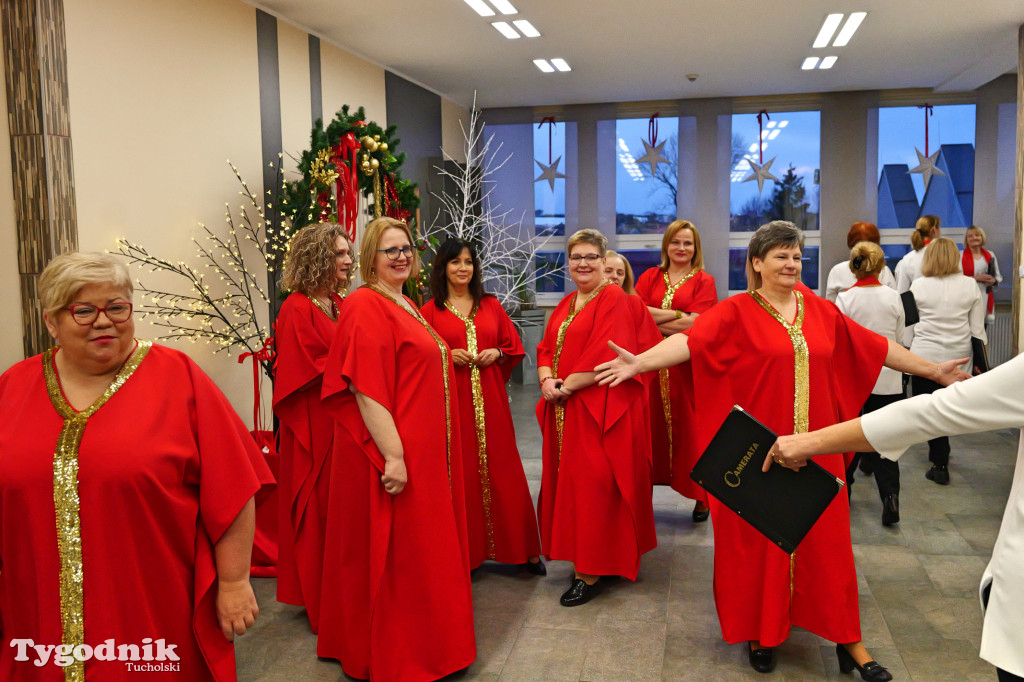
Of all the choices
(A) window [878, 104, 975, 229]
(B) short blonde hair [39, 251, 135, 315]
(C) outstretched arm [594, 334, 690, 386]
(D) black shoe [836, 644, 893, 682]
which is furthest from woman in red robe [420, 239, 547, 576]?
(A) window [878, 104, 975, 229]

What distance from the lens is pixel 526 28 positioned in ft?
21.2

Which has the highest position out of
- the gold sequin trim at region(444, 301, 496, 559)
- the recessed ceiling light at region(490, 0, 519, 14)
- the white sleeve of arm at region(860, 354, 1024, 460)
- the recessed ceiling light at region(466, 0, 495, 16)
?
the recessed ceiling light at region(490, 0, 519, 14)

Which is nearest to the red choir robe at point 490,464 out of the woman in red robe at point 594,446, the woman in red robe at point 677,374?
the woman in red robe at point 594,446

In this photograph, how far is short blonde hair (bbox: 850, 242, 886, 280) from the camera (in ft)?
15.2

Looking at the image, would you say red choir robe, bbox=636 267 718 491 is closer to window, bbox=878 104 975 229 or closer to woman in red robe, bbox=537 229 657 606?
woman in red robe, bbox=537 229 657 606

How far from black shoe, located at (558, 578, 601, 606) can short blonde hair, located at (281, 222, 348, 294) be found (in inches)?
68.6

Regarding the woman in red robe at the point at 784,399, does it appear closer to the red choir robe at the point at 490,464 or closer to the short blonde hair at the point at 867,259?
the red choir robe at the point at 490,464

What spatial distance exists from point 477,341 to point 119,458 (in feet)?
7.17

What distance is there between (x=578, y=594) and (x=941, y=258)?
3.75 meters

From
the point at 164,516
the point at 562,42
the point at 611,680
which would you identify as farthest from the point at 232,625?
the point at 562,42

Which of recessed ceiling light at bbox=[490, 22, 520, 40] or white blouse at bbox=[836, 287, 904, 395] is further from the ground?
recessed ceiling light at bbox=[490, 22, 520, 40]

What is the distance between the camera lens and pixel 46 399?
1778mm

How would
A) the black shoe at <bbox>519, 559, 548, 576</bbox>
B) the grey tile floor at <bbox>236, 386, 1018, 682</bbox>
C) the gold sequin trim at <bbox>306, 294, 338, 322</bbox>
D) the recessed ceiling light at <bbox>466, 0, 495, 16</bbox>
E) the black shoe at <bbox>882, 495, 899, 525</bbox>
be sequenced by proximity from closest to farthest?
1. the grey tile floor at <bbox>236, 386, 1018, 682</bbox>
2. the gold sequin trim at <bbox>306, 294, 338, 322</bbox>
3. the black shoe at <bbox>519, 559, 548, 576</bbox>
4. the black shoe at <bbox>882, 495, 899, 525</bbox>
5. the recessed ceiling light at <bbox>466, 0, 495, 16</bbox>

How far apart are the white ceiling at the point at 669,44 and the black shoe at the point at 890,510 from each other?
146 inches
